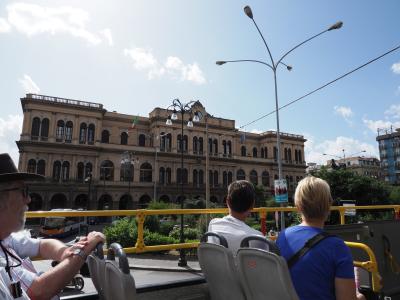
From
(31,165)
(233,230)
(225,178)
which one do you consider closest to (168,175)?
(225,178)

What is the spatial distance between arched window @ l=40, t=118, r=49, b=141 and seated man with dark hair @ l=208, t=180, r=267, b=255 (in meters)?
43.7

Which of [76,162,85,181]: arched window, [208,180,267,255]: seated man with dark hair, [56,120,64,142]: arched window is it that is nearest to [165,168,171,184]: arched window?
[76,162,85,181]: arched window

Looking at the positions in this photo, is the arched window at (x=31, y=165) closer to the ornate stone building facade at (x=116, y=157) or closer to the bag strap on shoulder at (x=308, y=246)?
the ornate stone building facade at (x=116, y=157)

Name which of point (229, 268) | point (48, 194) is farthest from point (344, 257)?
point (48, 194)

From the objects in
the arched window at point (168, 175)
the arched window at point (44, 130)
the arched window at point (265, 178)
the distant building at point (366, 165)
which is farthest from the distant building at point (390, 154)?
the arched window at point (44, 130)

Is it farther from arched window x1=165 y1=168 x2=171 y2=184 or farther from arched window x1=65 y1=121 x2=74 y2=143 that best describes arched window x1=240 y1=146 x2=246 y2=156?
arched window x1=65 y1=121 x2=74 y2=143

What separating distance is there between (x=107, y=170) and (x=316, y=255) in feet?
148

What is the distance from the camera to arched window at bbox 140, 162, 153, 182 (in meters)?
47.4

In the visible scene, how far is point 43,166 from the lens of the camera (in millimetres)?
40750

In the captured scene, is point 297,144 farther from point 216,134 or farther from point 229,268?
point 229,268

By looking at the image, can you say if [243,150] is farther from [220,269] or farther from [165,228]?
[220,269]

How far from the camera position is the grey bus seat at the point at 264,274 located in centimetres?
211

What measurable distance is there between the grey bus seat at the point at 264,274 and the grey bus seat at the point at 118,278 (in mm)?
798

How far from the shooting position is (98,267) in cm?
236
